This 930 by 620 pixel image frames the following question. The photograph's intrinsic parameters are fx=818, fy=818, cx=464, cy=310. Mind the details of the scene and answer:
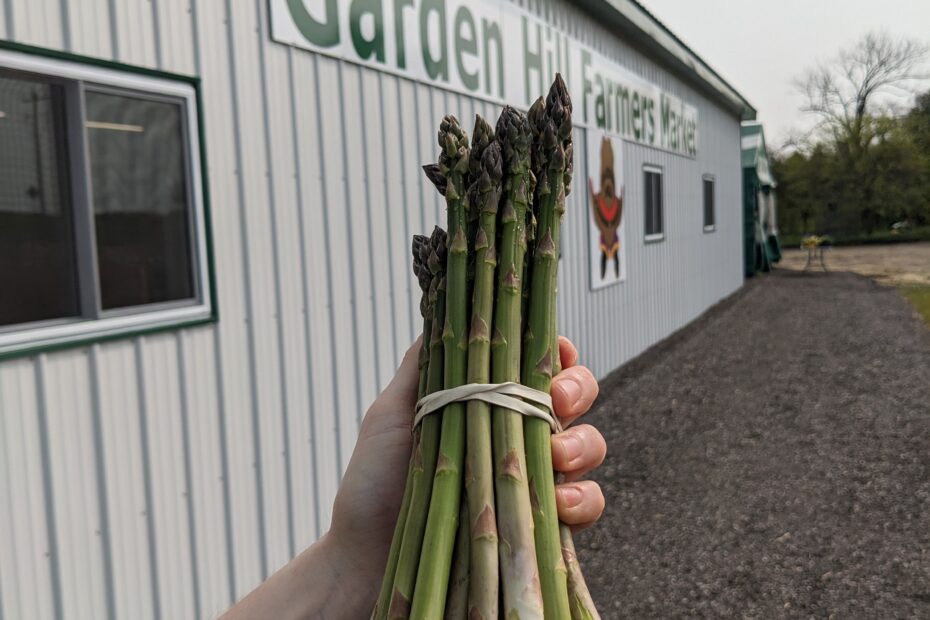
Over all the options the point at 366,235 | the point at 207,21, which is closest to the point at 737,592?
the point at 366,235

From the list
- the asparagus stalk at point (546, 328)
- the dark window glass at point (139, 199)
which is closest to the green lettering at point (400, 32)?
the dark window glass at point (139, 199)

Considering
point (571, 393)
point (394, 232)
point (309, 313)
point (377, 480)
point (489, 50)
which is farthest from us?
point (489, 50)

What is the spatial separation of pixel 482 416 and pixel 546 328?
21cm

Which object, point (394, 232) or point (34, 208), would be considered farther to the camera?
point (394, 232)

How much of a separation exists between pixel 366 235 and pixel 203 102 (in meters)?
1.60

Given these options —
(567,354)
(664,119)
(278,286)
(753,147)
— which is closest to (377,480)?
(567,354)

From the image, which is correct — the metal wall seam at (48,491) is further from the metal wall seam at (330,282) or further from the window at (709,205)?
the window at (709,205)

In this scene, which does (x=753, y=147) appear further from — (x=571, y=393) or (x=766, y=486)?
(x=571, y=393)

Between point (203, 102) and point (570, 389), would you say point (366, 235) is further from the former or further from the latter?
point (570, 389)

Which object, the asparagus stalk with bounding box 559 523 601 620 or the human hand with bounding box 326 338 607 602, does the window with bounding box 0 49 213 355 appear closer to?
the human hand with bounding box 326 338 607 602

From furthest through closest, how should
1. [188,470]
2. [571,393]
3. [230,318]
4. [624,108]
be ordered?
1. [624,108]
2. [230,318]
3. [188,470]
4. [571,393]

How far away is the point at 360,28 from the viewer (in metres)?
5.38

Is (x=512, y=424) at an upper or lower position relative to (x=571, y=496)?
upper

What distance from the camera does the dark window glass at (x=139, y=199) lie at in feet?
12.0
